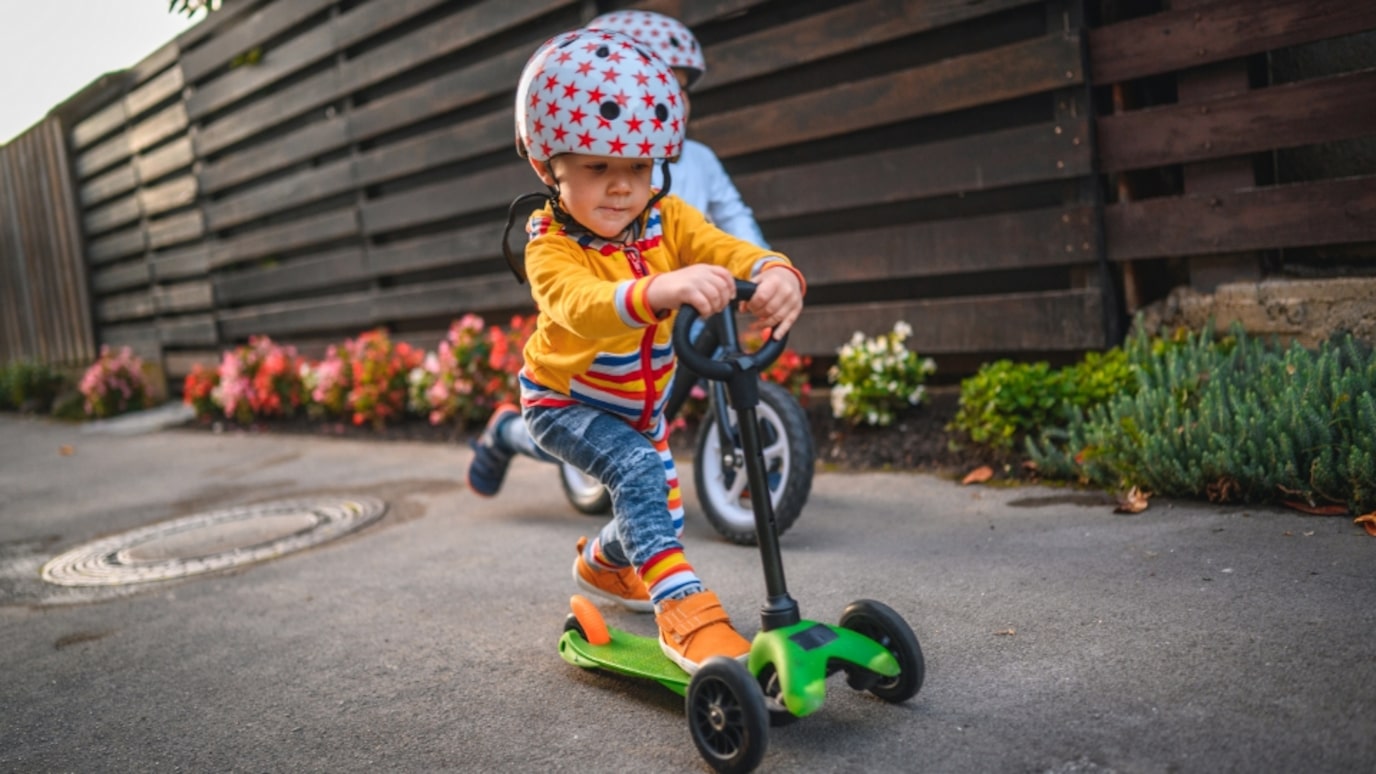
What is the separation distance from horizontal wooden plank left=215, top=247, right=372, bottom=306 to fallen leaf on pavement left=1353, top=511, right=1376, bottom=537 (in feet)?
24.1

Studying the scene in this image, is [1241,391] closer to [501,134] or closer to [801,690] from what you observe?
[801,690]

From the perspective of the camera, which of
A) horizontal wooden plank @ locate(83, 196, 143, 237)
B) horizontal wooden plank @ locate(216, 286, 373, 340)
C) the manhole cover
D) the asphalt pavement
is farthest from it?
horizontal wooden plank @ locate(83, 196, 143, 237)

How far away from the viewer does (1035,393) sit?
13.3 feet

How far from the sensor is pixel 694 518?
4.19 m

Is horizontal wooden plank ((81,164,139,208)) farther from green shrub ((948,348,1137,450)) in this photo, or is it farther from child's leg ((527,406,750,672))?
child's leg ((527,406,750,672))

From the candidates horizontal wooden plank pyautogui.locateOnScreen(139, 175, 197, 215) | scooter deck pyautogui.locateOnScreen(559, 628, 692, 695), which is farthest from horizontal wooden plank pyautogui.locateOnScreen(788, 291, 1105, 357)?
horizontal wooden plank pyautogui.locateOnScreen(139, 175, 197, 215)

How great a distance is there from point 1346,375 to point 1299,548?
0.61 meters

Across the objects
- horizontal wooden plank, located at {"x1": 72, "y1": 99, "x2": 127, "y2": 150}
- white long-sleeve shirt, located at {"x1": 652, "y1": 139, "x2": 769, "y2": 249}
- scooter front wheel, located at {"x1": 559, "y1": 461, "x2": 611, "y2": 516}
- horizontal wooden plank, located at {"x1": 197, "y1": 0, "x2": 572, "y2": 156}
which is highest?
horizontal wooden plank, located at {"x1": 72, "y1": 99, "x2": 127, "y2": 150}

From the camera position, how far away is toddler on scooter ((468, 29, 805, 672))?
7.09ft

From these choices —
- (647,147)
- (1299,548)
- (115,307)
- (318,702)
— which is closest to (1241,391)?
(1299,548)

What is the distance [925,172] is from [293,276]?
6.60 meters

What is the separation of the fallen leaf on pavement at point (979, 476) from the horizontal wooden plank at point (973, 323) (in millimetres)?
718

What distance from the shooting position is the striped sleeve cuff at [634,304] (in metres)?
2.01

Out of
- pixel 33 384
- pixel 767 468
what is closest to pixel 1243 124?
pixel 767 468
